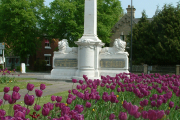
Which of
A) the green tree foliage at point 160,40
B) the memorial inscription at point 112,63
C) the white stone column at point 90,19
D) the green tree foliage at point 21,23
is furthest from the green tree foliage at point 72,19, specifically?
the memorial inscription at point 112,63

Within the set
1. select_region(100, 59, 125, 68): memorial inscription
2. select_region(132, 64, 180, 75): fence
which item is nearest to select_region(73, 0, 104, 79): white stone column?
select_region(100, 59, 125, 68): memorial inscription

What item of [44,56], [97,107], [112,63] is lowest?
[97,107]

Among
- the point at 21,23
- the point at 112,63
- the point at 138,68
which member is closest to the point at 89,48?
the point at 112,63

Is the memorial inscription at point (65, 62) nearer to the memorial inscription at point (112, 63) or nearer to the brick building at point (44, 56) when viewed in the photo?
the memorial inscription at point (112, 63)

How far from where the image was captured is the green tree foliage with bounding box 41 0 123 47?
35.5m

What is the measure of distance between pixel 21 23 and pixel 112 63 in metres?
26.5

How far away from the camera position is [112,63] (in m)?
17.1

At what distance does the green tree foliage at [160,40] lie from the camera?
2906 cm

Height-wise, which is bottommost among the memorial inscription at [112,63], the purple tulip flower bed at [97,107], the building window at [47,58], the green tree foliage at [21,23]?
the purple tulip flower bed at [97,107]

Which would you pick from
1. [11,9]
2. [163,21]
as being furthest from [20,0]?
[163,21]

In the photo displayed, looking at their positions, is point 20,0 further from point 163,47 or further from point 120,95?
point 120,95

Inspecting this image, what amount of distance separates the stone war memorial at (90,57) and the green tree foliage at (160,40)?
13394 mm

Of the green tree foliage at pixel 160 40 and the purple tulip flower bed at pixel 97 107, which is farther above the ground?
the green tree foliage at pixel 160 40

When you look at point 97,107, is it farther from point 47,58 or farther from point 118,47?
point 47,58
